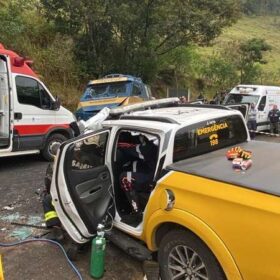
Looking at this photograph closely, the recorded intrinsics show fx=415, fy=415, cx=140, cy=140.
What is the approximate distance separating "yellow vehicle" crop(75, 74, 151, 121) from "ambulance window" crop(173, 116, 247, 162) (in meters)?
9.22

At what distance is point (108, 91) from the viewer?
1495 cm

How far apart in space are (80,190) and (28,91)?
18.1 feet

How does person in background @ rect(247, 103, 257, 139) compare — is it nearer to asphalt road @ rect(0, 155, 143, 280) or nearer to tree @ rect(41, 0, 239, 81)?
tree @ rect(41, 0, 239, 81)

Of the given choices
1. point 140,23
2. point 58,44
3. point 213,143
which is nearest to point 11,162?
point 213,143

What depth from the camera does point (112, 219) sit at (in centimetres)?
490

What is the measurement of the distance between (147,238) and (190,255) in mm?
596

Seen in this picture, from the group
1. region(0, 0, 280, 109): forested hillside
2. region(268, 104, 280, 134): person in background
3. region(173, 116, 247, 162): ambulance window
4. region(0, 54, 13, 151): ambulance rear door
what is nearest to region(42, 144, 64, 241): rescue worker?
region(173, 116, 247, 162): ambulance window

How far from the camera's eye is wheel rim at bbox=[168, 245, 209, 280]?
375cm

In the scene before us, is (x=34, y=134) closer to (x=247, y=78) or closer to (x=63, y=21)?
(x=63, y=21)

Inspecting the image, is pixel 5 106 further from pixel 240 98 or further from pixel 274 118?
pixel 274 118

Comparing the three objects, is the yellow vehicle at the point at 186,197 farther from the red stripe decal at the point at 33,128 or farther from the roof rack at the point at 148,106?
the red stripe decal at the point at 33,128

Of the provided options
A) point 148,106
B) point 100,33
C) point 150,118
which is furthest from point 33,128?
point 100,33

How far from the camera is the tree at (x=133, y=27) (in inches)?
739

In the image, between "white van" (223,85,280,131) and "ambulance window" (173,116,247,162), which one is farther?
"white van" (223,85,280,131)
